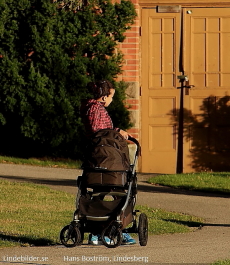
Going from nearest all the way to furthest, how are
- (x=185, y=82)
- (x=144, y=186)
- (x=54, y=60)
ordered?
(x=144, y=186) → (x=54, y=60) → (x=185, y=82)

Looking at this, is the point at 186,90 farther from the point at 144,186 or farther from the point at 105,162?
the point at 105,162

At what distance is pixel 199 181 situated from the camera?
1333cm

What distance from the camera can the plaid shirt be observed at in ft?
26.5

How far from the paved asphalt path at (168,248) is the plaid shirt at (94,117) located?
3.64 feet

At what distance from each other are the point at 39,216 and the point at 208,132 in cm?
582

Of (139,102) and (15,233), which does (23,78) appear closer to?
(139,102)

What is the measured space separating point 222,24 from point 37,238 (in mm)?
7700

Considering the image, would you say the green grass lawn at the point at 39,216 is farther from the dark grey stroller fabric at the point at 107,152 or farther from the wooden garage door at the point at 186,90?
the wooden garage door at the point at 186,90

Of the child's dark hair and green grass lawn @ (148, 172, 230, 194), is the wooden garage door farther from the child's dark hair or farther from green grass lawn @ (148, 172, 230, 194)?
the child's dark hair

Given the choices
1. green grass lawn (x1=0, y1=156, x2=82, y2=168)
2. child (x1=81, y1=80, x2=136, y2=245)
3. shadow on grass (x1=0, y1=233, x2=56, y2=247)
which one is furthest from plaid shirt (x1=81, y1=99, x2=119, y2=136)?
green grass lawn (x1=0, y1=156, x2=82, y2=168)

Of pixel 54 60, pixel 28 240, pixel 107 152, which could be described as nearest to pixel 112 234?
pixel 107 152

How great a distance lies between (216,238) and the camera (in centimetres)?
891

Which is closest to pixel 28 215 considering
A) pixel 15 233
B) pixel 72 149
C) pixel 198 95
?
pixel 15 233

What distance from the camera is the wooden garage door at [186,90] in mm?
15227
